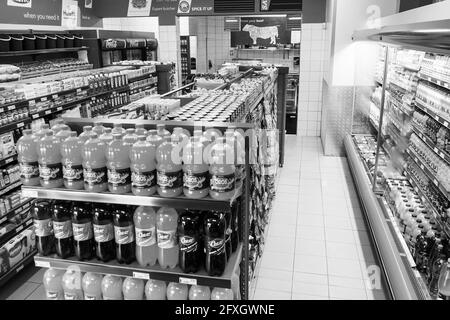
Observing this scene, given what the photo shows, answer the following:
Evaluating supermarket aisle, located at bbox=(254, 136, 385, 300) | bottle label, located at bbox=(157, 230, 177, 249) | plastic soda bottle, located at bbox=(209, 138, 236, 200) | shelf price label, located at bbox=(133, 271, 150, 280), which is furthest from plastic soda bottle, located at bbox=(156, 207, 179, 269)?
supermarket aisle, located at bbox=(254, 136, 385, 300)

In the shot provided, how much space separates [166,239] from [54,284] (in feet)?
3.09

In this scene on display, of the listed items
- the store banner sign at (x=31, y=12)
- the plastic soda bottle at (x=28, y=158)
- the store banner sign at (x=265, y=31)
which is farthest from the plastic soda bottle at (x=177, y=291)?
the store banner sign at (x=265, y=31)

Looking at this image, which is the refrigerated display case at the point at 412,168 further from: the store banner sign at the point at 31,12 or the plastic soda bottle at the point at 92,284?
the store banner sign at the point at 31,12

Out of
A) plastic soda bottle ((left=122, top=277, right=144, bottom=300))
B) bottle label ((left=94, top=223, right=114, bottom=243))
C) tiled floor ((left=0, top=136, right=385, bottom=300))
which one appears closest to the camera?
bottle label ((left=94, top=223, right=114, bottom=243))

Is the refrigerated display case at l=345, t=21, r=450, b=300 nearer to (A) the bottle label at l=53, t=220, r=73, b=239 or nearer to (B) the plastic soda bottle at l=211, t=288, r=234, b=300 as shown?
(B) the plastic soda bottle at l=211, t=288, r=234, b=300

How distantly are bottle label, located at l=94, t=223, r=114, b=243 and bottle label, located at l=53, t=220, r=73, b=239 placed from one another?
0.19 metres

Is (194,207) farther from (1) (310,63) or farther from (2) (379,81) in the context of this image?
(1) (310,63)

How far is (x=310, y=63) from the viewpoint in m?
9.46

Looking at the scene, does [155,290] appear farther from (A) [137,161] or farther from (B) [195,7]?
(B) [195,7]

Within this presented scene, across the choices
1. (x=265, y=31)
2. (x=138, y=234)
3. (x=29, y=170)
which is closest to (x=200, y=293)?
(x=138, y=234)

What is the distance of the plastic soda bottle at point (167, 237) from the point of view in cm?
236

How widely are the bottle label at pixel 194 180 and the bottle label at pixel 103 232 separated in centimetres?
57

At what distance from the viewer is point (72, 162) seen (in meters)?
2.41

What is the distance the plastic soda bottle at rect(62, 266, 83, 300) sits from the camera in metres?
2.64
